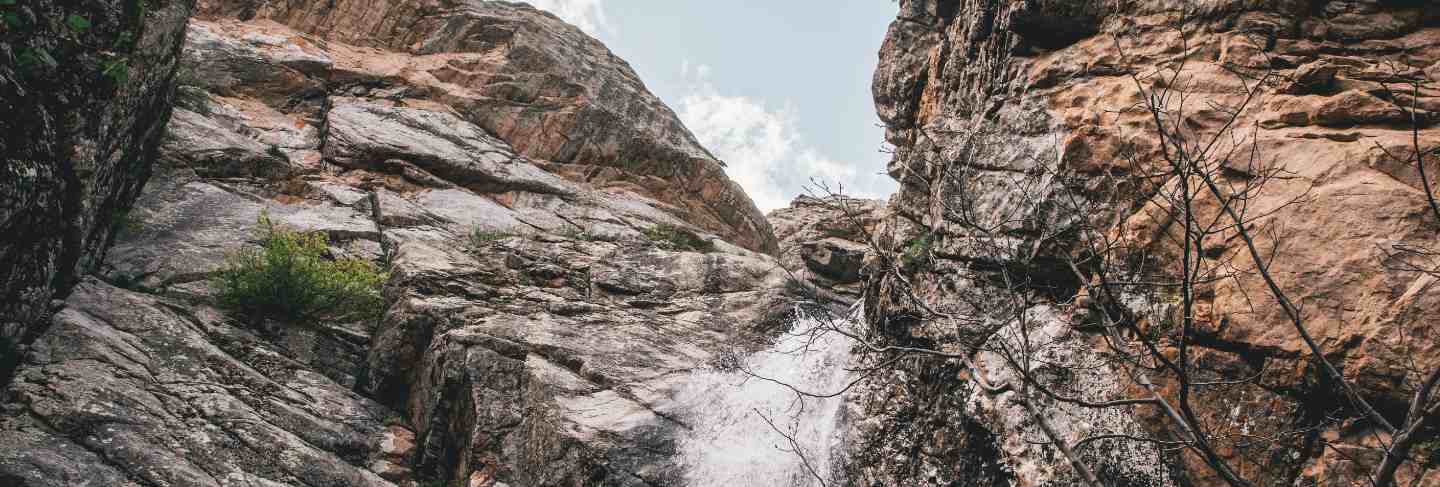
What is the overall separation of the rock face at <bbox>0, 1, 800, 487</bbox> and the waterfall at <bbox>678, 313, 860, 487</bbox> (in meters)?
0.45

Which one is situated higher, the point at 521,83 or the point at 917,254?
the point at 521,83

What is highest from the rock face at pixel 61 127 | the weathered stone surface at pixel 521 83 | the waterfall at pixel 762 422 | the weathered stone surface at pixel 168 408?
the weathered stone surface at pixel 521 83

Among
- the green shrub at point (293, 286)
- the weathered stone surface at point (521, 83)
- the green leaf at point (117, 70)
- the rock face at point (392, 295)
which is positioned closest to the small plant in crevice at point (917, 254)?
the rock face at point (392, 295)

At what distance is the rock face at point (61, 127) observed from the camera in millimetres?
6094

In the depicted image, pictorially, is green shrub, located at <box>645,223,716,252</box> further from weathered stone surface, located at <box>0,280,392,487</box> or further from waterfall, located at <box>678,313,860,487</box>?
weathered stone surface, located at <box>0,280,392,487</box>

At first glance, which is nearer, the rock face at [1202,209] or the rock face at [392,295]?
the rock face at [1202,209]

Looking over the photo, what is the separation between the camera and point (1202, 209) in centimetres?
834

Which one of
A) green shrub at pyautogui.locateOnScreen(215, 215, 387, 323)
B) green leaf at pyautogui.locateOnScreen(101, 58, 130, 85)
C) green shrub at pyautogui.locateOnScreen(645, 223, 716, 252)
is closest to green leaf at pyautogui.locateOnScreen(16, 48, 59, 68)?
green leaf at pyautogui.locateOnScreen(101, 58, 130, 85)

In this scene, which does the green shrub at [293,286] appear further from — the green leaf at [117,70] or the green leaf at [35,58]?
the green leaf at [35,58]

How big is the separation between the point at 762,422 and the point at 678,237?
1181cm

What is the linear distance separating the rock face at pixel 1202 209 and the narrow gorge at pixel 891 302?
3 cm

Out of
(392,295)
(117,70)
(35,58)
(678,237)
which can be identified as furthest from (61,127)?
(678,237)

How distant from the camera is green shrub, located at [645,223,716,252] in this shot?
22672 millimetres

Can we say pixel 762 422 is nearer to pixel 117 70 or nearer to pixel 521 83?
pixel 117 70
